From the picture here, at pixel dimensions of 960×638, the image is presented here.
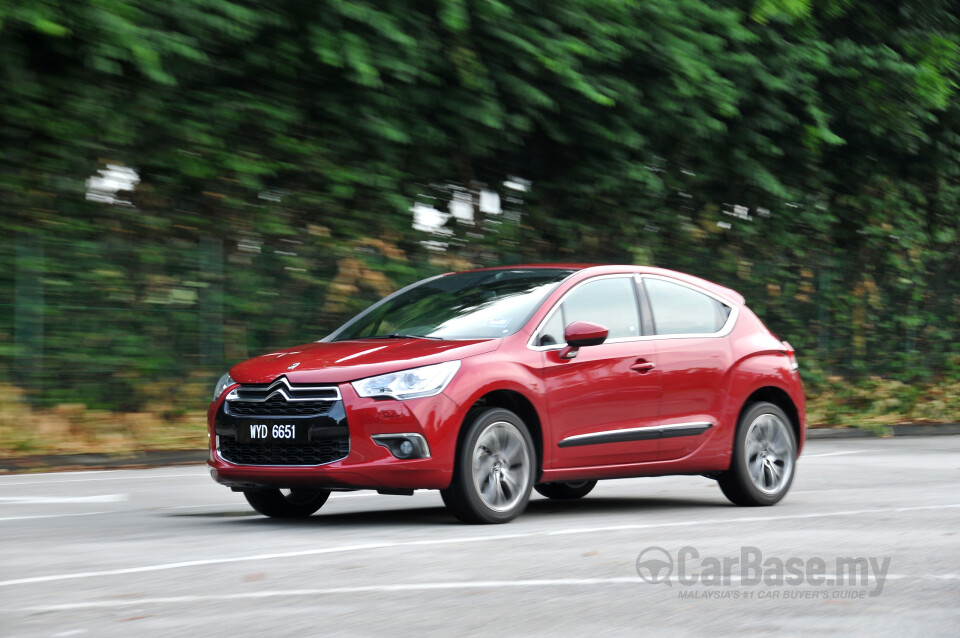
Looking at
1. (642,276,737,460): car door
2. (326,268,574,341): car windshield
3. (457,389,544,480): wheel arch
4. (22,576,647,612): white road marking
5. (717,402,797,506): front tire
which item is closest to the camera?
(22,576,647,612): white road marking

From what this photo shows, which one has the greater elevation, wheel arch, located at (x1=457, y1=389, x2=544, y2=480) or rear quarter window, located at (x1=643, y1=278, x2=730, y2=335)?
rear quarter window, located at (x1=643, y1=278, x2=730, y2=335)

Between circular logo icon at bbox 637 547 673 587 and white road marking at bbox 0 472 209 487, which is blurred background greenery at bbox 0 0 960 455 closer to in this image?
white road marking at bbox 0 472 209 487

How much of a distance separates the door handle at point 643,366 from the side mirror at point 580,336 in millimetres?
426

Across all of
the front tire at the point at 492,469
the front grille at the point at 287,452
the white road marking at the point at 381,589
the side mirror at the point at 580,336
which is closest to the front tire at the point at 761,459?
the side mirror at the point at 580,336

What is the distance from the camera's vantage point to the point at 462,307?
9.66 meters

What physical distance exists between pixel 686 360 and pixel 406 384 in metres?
2.37

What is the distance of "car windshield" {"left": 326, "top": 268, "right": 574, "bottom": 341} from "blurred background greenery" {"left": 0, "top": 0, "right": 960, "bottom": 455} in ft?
19.1

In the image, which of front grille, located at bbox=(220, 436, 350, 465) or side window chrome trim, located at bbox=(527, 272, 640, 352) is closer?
front grille, located at bbox=(220, 436, 350, 465)

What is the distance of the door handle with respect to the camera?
384 inches

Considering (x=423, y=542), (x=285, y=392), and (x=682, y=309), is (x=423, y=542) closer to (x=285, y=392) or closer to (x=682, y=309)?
(x=285, y=392)

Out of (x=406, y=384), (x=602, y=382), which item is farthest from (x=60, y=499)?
(x=602, y=382)

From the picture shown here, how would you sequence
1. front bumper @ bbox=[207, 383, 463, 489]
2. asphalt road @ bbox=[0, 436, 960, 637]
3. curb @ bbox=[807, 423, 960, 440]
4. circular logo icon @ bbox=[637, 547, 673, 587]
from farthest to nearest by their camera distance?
curb @ bbox=[807, 423, 960, 440] → front bumper @ bbox=[207, 383, 463, 489] → circular logo icon @ bbox=[637, 547, 673, 587] → asphalt road @ bbox=[0, 436, 960, 637]

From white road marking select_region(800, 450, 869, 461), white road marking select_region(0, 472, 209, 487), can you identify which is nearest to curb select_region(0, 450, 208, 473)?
white road marking select_region(0, 472, 209, 487)

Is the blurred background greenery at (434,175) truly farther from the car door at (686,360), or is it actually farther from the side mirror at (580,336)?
the side mirror at (580,336)
